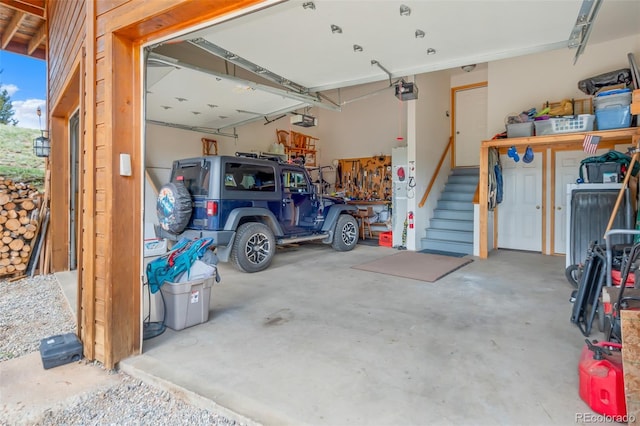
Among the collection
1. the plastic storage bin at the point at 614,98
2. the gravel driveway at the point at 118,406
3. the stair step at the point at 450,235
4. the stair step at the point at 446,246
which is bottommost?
the gravel driveway at the point at 118,406

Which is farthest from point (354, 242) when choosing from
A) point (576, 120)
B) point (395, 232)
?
point (576, 120)

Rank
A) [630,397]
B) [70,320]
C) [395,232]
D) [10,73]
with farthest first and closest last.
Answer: [395,232] < [10,73] < [70,320] < [630,397]

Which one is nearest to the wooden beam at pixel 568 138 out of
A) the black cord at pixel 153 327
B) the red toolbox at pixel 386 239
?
the red toolbox at pixel 386 239

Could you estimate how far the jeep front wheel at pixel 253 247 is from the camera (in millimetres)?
4879

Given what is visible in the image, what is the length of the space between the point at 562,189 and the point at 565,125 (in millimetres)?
1472

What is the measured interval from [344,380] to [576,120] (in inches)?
218

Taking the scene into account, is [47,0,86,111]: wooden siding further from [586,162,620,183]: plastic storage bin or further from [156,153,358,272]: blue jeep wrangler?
[586,162,620,183]: plastic storage bin

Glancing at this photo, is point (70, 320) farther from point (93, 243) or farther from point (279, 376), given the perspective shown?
point (279, 376)

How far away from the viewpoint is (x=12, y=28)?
5770 mm

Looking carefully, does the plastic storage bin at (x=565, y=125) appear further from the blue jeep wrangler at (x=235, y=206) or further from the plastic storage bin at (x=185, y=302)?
the plastic storage bin at (x=185, y=302)

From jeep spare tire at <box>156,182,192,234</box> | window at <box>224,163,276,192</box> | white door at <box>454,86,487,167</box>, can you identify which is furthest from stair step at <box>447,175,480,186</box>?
jeep spare tire at <box>156,182,192,234</box>

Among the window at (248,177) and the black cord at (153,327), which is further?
the window at (248,177)

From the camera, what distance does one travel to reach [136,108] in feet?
7.83

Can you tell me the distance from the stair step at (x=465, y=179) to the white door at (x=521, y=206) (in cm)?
78
